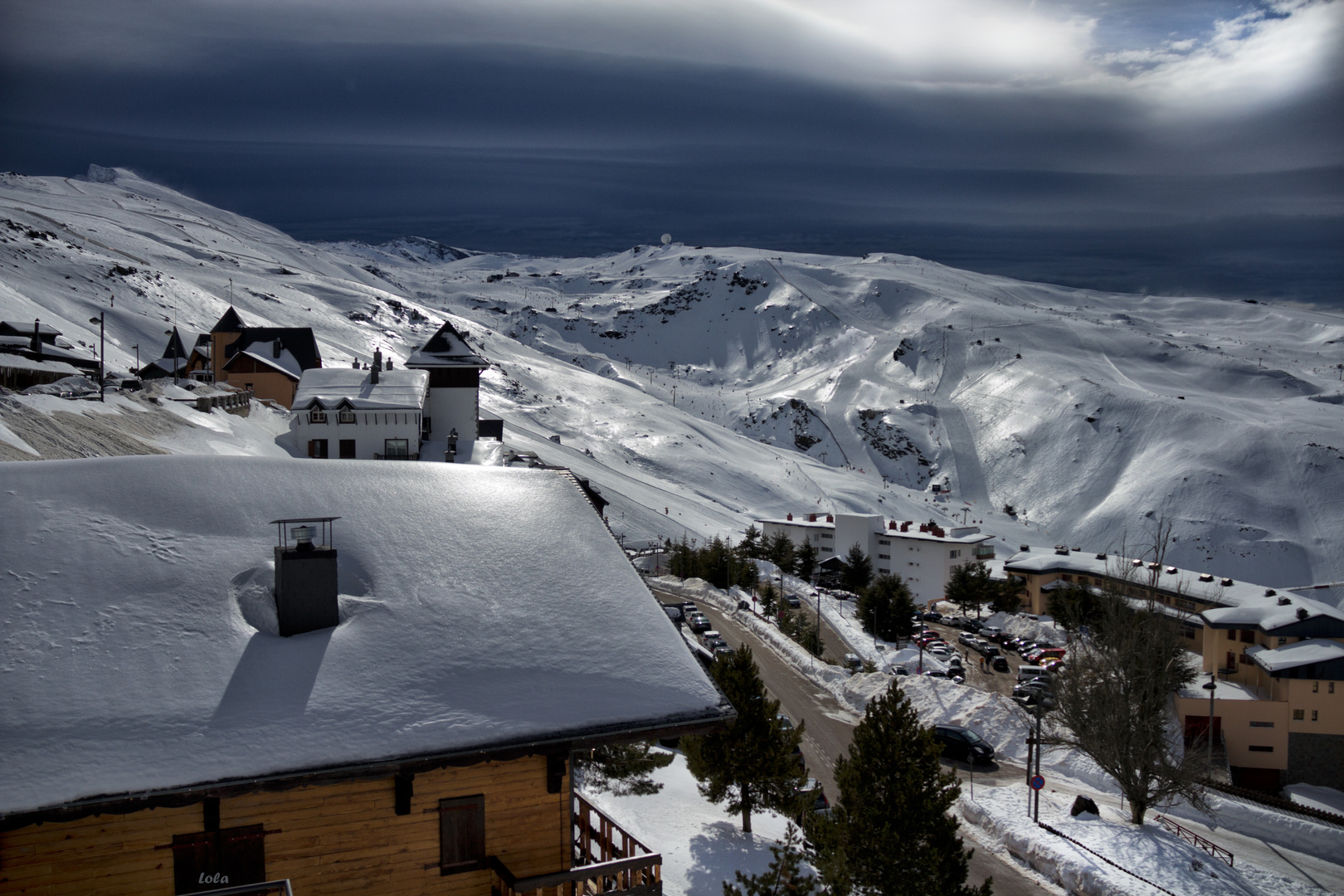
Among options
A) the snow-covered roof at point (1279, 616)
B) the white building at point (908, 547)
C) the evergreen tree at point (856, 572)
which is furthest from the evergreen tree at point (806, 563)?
the snow-covered roof at point (1279, 616)

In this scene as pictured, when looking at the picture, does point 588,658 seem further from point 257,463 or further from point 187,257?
point 187,257

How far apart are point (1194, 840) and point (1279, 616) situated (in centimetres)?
3054

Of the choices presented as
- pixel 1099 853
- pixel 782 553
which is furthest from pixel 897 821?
pixel 782 553

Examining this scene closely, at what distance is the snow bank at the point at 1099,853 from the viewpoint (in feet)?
82.2

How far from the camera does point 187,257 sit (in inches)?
7761

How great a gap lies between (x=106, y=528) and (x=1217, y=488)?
19755cm

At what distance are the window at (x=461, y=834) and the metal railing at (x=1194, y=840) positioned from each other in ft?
101

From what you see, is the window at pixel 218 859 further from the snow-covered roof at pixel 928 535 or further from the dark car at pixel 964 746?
the snow-covered roof at pixel 928 535

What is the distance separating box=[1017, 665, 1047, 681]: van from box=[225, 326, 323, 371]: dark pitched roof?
61971mm

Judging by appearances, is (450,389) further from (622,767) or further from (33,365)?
(622,767)

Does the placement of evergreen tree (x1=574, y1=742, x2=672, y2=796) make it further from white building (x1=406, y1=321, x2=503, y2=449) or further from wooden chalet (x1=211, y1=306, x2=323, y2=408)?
wooden chalet (x1=211, y1=306, x2=323, y2=408)

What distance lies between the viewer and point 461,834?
9867 mm

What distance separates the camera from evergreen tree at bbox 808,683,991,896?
1742 cm

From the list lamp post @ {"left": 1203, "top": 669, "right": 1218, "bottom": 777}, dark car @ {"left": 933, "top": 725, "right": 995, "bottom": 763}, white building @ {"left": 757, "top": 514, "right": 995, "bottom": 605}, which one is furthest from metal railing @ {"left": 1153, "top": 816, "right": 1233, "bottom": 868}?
white building @ {"left": 757, "top": 514, "right": 995, "bottom": 605}
